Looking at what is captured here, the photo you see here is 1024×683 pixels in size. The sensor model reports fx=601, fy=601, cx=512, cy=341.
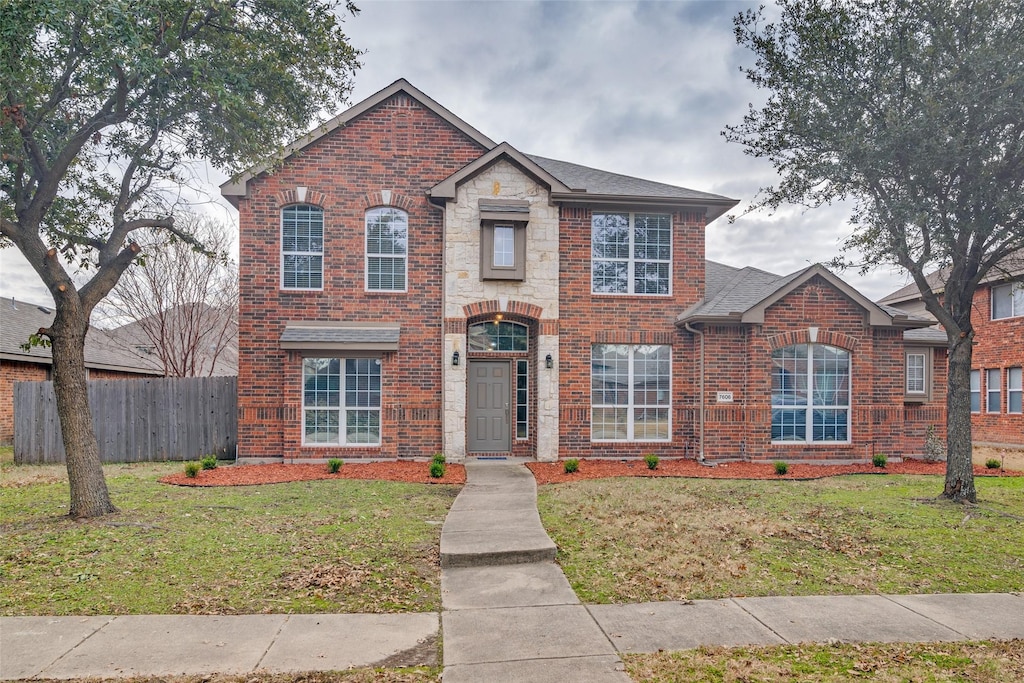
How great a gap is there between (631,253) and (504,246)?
9.87 feet

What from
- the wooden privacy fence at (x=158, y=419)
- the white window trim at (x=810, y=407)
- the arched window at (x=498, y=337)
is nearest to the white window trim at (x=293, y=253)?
the wooden privacy fence at (x=158, y=419)

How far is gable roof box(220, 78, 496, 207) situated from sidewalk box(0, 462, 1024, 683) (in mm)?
10037

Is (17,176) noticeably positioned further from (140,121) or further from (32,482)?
(32,482)

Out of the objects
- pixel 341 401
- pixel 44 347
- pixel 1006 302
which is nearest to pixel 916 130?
pixel 341 401

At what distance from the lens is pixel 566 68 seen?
569 inches

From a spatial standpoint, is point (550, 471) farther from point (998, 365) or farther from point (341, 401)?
point (998, 365)

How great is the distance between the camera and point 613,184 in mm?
14500

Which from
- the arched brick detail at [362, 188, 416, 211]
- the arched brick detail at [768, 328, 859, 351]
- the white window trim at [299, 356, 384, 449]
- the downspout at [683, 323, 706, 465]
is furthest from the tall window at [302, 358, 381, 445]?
the arched brick detail at [768, 328, 859, 351]

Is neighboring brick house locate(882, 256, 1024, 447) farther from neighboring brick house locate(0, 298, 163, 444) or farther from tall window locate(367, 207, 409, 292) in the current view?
Result: neighboring brick house locate(0, 298, 163, 444)

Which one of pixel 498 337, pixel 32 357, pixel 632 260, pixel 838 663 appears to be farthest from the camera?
pixel 32 357

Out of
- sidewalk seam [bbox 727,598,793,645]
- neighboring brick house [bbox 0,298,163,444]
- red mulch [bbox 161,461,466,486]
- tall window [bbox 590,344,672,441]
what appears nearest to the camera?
sidewalk seam [bbox 727,598,793,645]

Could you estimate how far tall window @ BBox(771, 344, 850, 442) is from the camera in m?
13.6

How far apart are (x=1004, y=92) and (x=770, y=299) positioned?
5678mm

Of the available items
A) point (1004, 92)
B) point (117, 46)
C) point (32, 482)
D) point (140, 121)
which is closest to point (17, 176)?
point (140, 121)
